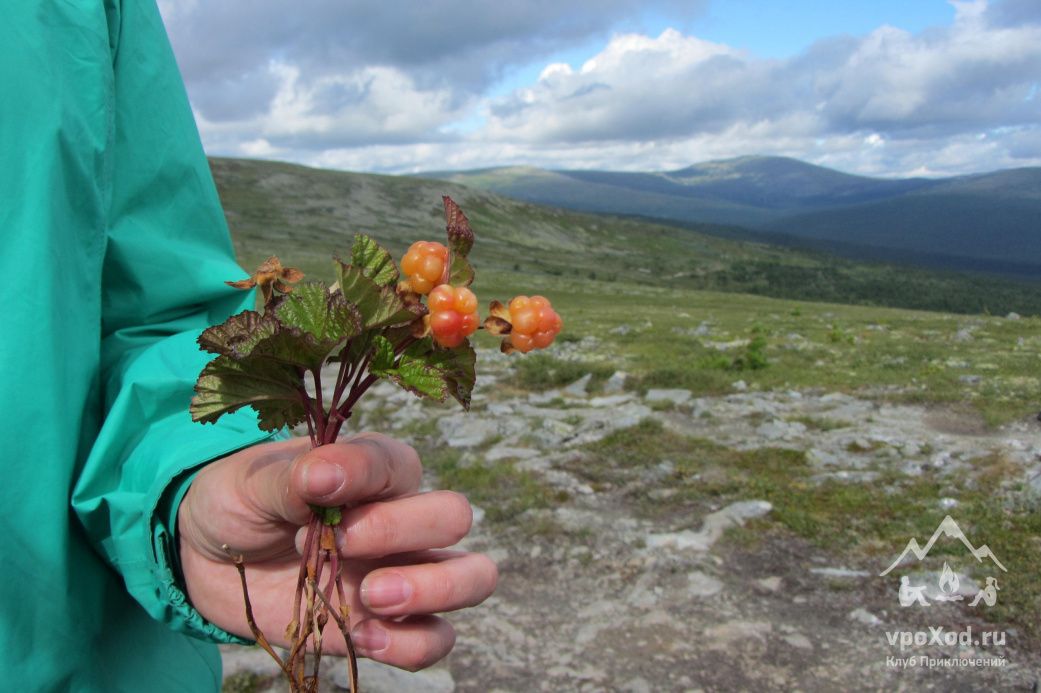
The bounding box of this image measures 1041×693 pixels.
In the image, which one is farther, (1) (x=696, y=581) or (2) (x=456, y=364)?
(1) (x=696, y=581)

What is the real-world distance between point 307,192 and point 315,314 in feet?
424

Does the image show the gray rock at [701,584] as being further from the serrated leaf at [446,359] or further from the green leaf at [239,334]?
the green leaf at [239,334]

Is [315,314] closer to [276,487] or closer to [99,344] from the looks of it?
[276,487]

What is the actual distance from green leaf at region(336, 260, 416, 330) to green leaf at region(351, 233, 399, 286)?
0.09 meters

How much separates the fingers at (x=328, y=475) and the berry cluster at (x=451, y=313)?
312 mm

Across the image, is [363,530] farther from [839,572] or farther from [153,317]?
[839,572]

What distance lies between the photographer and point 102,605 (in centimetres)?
204

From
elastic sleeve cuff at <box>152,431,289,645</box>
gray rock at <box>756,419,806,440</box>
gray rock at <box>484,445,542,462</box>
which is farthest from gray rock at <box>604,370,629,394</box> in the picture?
elastic sleeve cuff at <box>152,431,289,645</box>

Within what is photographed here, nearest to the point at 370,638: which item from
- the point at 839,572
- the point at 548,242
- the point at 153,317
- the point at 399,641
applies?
the point at 399,641

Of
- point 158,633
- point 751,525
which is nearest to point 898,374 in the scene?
point 751,525

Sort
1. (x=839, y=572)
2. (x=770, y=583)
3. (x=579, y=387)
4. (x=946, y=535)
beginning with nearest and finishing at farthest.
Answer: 1. (x=770, y=583)
2. (x=839, y=572)
3. (x=946, y=535)
4. (x=579, y=387)

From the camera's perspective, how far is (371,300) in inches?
47.6

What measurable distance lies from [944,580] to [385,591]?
22.8 feet

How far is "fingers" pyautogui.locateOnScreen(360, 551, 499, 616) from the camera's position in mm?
1491
